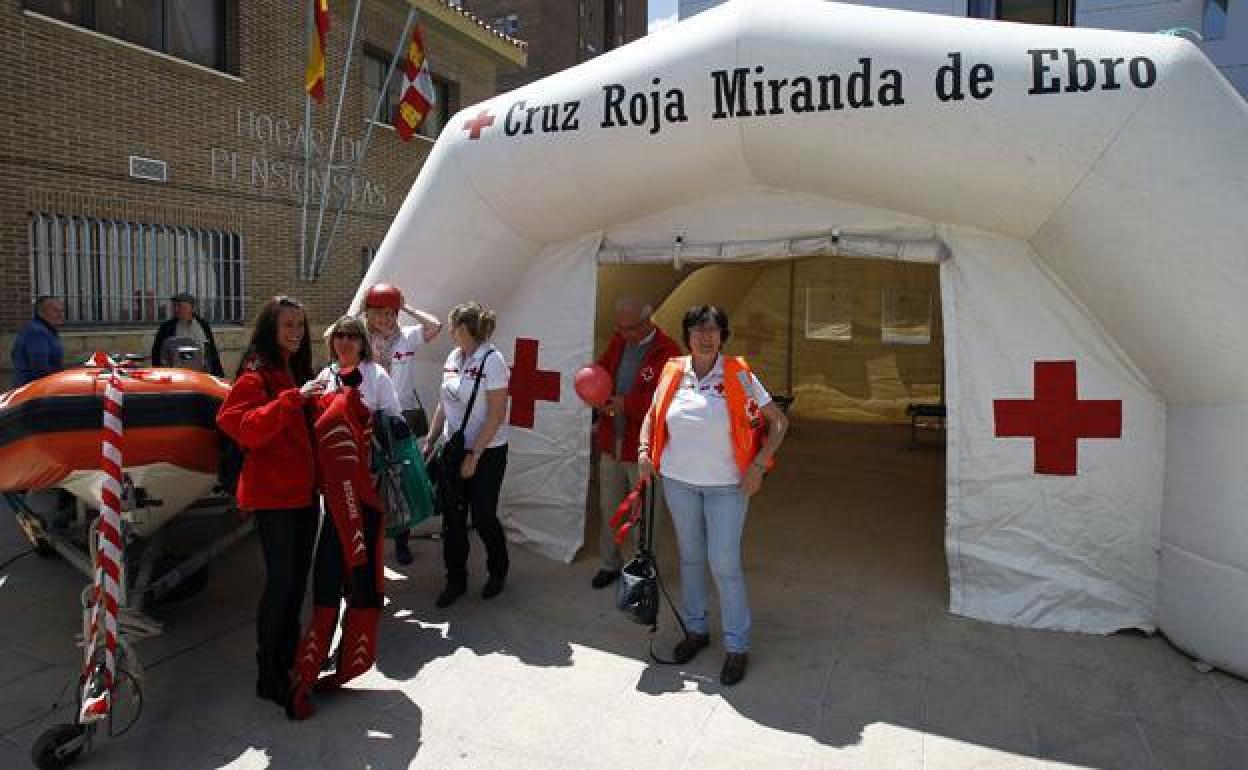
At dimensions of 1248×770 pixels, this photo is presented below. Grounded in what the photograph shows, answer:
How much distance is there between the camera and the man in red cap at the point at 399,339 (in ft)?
13.1

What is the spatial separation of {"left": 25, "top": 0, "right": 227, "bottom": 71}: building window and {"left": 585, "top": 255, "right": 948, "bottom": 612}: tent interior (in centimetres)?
629

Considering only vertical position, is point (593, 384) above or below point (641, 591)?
above

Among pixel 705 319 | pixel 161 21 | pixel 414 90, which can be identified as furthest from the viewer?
pixel 414 90

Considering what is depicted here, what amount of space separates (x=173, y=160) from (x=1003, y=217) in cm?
870

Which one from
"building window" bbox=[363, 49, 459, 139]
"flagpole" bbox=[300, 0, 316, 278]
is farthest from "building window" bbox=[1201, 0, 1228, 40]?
"building window" bbox=[363, 49, 459, 139]

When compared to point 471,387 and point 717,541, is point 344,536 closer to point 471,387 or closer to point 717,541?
point 471,387

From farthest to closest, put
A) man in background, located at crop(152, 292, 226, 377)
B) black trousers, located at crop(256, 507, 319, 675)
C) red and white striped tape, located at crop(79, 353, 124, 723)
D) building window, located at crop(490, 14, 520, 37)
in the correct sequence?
1. building window, located at crop(490, 14, 520, 37)
2. man in background, located at crop(152, 292, 226, 377)
3. black trousers, located at crop(256, 507, 319, 675)
4. red and white striped tape, located at crop(79, 353, 124, 723)

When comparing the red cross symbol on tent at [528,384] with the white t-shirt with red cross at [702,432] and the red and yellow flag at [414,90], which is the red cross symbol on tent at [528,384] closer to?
the white t-shirt with red cross at [702,432]

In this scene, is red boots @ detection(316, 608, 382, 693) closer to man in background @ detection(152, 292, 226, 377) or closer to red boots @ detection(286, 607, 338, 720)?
red boots @ detection(286, 607, 338, 720)

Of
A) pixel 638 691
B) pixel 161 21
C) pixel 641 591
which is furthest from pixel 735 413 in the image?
pixel 161 21

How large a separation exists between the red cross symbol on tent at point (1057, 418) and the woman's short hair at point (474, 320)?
242cm

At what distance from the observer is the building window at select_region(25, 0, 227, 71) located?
315 inches

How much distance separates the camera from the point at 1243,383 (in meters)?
3.02

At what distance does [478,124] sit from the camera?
4348 millimetres
